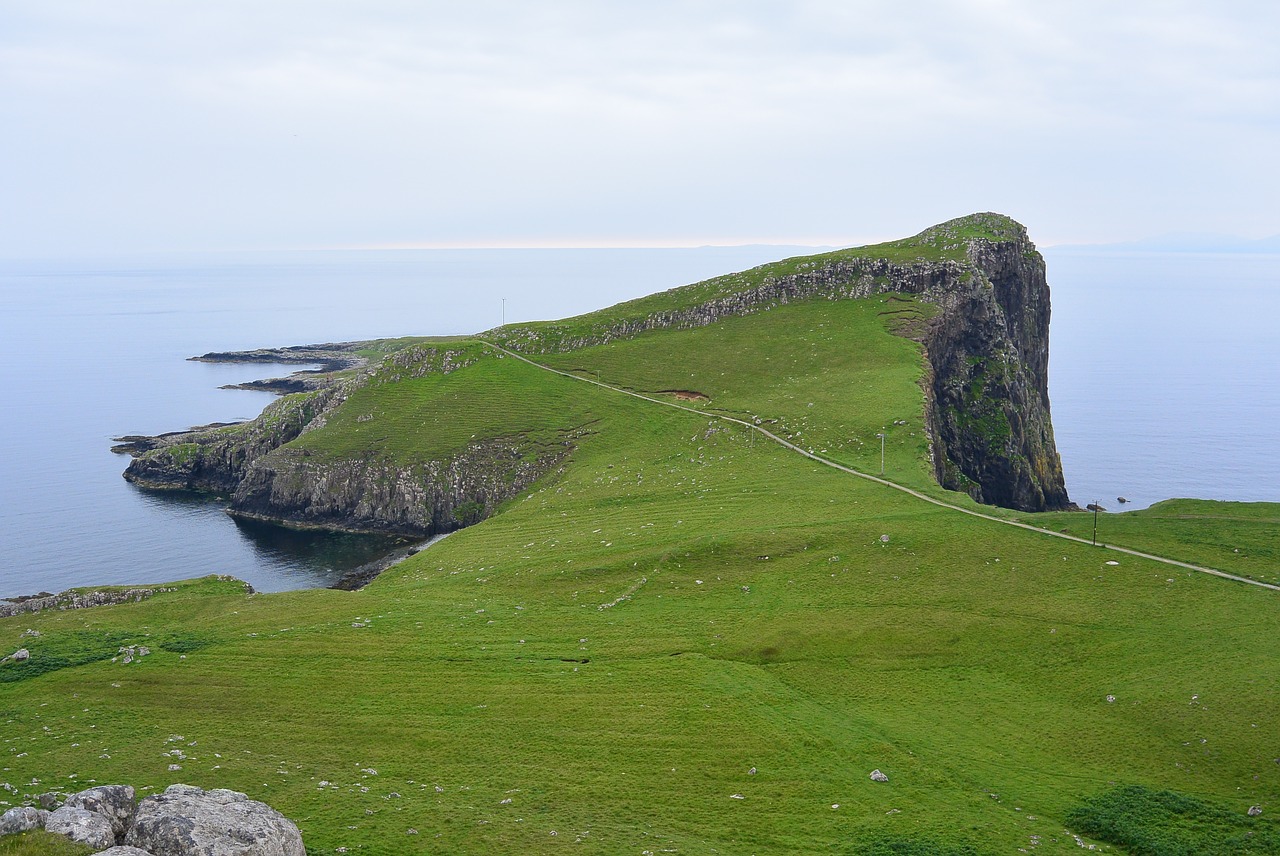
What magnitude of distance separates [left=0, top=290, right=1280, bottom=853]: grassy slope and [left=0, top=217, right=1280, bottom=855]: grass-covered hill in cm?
19

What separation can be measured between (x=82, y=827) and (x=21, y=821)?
1679 millimetres

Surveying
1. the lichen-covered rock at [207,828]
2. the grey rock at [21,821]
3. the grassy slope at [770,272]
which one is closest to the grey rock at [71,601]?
the grey rock at [21,821]

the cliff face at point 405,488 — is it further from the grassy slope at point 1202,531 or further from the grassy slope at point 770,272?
the grassy slope at point 1202,531

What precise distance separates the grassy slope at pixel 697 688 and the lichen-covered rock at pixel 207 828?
4.87m

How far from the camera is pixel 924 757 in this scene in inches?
1497

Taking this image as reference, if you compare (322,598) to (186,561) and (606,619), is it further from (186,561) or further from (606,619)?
(186,561)

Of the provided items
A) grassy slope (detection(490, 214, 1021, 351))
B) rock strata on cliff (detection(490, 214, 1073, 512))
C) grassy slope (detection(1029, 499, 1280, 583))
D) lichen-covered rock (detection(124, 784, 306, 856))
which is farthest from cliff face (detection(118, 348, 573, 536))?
lichen-covered rock (detection(124, 784, 306, 856))

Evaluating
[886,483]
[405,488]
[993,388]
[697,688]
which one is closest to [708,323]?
[993,388]

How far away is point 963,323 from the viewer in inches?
4589

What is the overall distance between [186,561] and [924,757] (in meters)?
84.2

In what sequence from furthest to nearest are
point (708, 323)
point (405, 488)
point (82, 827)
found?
point (708, 323) < point (405, 488) < point (82, 827)

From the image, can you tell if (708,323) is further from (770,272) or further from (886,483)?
(886,483)

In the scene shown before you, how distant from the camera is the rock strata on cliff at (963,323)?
106 m

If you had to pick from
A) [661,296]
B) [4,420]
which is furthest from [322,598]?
[4,420]
